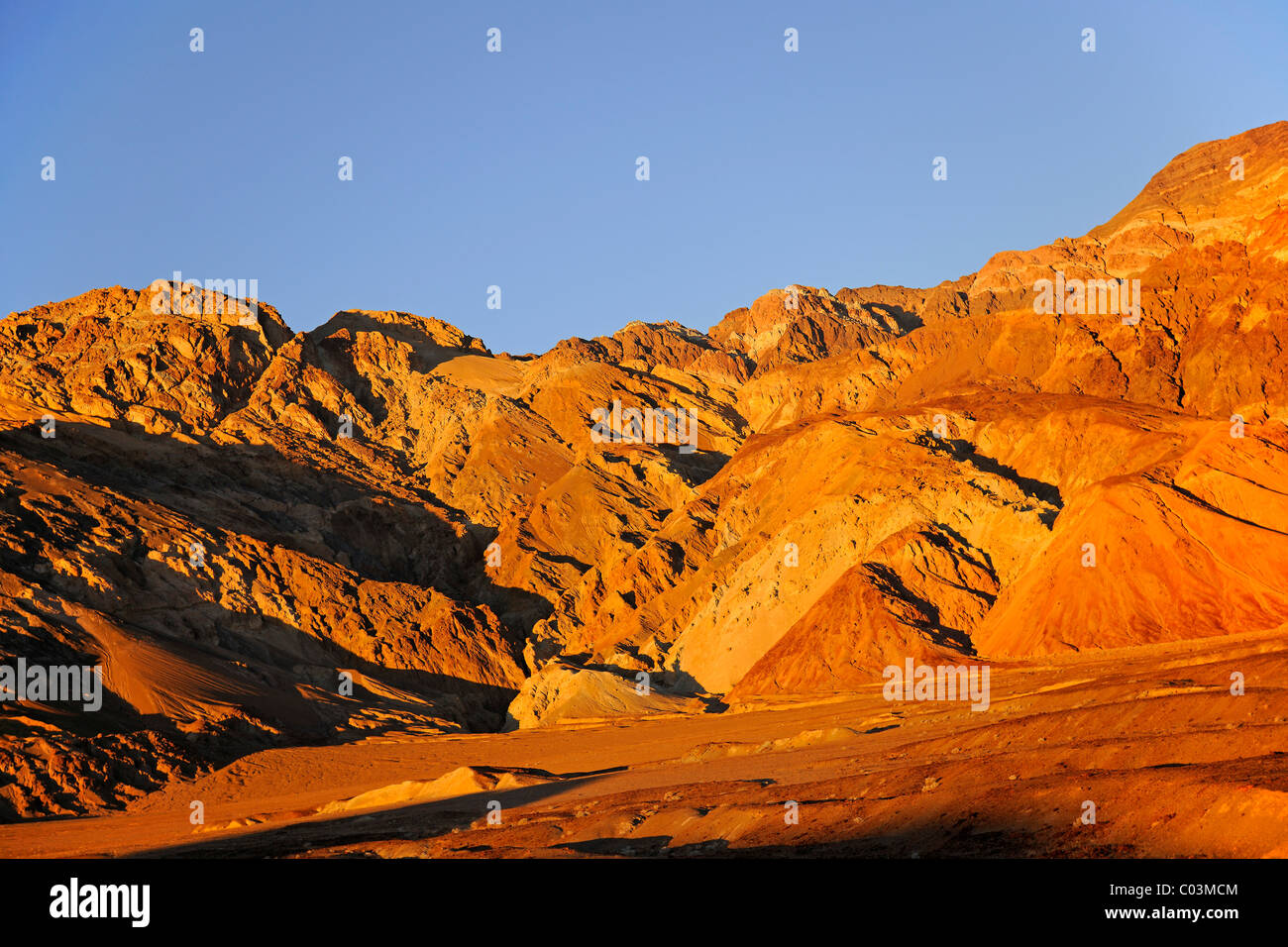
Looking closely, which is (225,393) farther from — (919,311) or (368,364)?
(919,311)

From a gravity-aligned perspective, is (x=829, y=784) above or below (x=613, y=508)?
below

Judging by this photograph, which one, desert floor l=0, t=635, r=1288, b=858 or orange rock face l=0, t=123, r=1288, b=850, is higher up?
orange rock face l=0, t=123, r=1288, b=850

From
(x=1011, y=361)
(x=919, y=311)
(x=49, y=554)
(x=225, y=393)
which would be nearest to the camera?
(x=49, y=554)

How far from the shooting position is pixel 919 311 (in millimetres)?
197500

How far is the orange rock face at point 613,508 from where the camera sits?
248 feet

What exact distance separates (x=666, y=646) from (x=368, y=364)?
78.7 metres

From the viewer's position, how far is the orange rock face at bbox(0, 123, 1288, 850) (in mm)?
75688

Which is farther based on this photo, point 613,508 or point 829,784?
point 613,508

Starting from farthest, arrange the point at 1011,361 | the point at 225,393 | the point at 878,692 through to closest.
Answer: the point at 225,393
the point at 1011,361
the point at 878,692

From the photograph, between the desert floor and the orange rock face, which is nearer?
the desert floor

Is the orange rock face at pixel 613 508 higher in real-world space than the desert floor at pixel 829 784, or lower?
higher

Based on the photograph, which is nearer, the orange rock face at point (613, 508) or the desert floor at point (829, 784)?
the desert floor at point (829, 784)

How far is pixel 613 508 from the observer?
400ft
